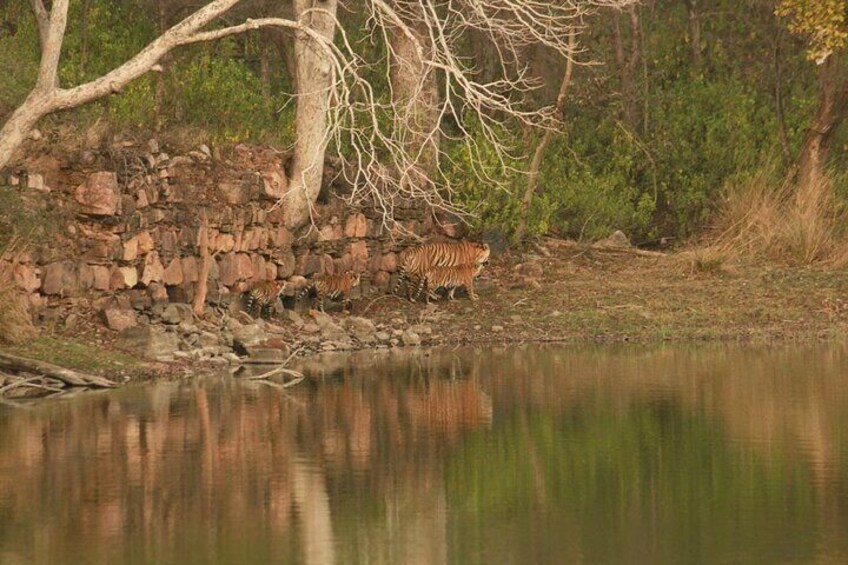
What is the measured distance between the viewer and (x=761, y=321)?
85.6 feet

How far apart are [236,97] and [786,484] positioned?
16.4 meters

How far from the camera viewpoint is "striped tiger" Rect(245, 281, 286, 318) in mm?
25281

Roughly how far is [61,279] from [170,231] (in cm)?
209

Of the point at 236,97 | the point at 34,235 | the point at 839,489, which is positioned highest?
the point at 236,97

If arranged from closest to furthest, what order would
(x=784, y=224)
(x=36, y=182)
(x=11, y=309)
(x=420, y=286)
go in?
(x=11, y=309) → (x=36, y=182) → (x=420, y=286) → (x=784, y=224)

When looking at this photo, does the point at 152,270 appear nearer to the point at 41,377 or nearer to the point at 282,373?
the point at 282,373

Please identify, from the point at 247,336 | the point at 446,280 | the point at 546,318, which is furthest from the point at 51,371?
the point at 446,280

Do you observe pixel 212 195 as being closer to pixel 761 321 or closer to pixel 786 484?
pixel 761 321

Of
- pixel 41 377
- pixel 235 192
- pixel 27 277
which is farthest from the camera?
pixel 235 192

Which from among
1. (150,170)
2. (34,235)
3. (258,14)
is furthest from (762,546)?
(258,14)

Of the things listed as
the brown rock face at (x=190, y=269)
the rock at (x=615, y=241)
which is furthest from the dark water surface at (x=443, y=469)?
the rock at (x=615, y=241)

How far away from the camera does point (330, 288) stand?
26.3m

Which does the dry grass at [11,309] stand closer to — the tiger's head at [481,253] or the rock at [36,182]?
the rock at [36,182]

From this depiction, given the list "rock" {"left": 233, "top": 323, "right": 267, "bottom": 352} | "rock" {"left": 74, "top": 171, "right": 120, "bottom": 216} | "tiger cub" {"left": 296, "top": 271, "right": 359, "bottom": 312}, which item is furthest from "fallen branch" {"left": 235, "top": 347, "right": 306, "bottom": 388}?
"tiger cub" {"left": 296, "top": 271, "right": 359, "bottom": 312}
